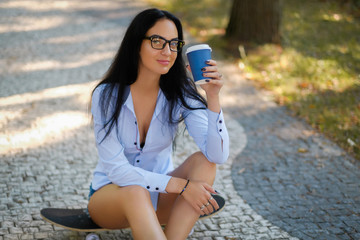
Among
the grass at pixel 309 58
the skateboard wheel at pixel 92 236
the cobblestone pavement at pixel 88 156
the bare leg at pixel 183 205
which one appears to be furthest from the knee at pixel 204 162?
the grass at pixel 309 58

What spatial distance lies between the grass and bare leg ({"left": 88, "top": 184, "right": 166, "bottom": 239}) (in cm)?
276

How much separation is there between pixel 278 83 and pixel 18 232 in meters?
4.06

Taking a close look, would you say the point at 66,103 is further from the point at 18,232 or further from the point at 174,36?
the point at 174,36

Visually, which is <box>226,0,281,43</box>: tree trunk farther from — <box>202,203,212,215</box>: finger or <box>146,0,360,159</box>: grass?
<box>202,203,212,215</box>: finger

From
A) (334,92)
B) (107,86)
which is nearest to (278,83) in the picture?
(334,92)

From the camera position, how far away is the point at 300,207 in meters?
3.57

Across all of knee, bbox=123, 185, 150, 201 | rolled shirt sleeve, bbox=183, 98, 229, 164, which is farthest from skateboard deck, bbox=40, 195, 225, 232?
knee, bbox=123, 185, 150, 201

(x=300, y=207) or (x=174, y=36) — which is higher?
(x=174, y=36)

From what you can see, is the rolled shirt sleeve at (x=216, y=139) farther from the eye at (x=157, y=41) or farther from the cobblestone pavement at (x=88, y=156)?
the cobblestone pavement at (x=88, y=156)

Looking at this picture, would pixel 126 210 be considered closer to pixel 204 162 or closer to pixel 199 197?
pixel 199 197

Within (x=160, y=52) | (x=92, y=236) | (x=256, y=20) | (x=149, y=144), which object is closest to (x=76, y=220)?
(x=92, y=236)

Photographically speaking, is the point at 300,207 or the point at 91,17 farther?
the point at 91,17

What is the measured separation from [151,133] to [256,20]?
15.3 feet

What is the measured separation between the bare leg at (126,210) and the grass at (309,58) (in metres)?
2.76
